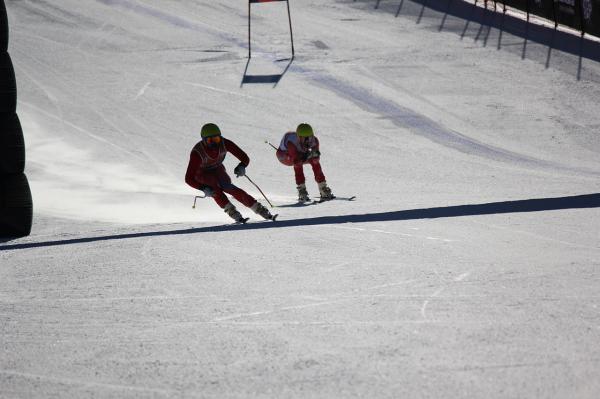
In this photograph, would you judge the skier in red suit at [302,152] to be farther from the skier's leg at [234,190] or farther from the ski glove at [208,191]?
the ski glove at [208,191]

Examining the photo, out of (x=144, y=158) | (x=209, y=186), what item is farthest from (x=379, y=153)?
(x=209, y=186)

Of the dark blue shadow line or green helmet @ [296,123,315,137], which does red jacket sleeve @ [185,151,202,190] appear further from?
green helmet @ [296,123,315,137]

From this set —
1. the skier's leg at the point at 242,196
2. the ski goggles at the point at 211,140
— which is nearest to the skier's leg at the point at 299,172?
the skier's leg at the point at 242,196

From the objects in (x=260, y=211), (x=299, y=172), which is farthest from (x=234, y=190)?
(x=299, y=172)

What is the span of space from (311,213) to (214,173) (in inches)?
57.7

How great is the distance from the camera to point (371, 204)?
1506 cm

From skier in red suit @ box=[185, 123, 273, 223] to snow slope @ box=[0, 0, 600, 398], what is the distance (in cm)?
58

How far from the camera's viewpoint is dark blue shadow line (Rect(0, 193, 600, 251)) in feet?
39.7

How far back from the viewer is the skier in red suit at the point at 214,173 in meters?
14.0

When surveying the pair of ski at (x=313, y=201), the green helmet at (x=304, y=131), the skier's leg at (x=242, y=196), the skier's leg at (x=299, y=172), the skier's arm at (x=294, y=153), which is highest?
the green helmet at (x=304, y=131)

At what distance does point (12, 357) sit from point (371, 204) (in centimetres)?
858

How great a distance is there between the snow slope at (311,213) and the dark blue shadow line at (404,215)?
72 millimetres

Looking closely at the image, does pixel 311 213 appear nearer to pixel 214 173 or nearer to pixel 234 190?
pixel 234 190

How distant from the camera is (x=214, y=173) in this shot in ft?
46.7
